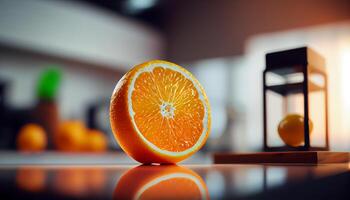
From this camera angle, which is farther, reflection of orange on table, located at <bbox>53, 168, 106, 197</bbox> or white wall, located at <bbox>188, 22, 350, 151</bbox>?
white wall, located at <bbox>188, 22, 350, 151</bbox>

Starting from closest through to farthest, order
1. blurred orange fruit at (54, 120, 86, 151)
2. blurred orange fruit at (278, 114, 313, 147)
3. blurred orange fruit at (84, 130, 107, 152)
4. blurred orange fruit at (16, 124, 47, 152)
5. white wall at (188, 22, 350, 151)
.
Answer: blurred orange fruit at (278, 114, 313, 147)
blurred orange fruit at (16, 124, 47, 152)
blurred orange fruit at (54, 120, 86, 151)
blurred orange fruit at (84, 130, 107, 152)
white wall at (188, 22, 350, 151)

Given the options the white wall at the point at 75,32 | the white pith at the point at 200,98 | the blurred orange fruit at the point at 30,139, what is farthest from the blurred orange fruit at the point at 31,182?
the white wall at the point at 75,32

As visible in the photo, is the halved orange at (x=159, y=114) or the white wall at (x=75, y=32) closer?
the halved orange at (x=159, y=114)

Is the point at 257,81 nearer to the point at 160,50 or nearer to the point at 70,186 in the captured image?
the point at 160,50

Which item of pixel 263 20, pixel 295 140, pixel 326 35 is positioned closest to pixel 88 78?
pixel 263 20

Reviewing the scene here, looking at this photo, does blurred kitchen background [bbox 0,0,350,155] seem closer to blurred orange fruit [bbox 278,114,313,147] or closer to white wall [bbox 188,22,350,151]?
white wall [bbox 188,22,350,151]

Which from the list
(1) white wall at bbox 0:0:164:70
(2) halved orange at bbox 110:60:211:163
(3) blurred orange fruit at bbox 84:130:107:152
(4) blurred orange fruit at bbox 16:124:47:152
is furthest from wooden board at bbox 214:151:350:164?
(1) white wall at bbox 0:0:164:70

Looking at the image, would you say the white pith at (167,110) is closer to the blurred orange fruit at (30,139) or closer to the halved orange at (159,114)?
the halved orange at (159,114)
